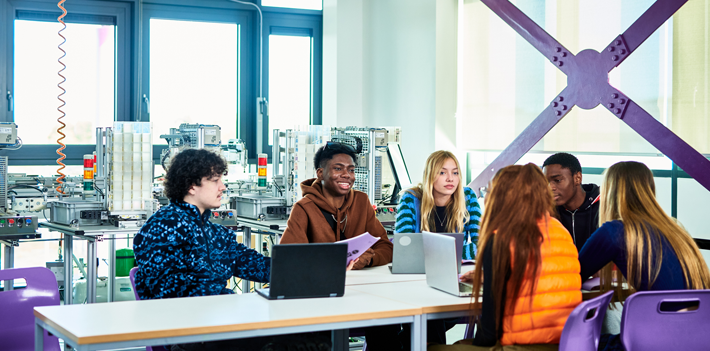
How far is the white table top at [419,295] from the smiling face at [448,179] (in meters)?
0.84

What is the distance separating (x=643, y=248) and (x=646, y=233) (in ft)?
0.18

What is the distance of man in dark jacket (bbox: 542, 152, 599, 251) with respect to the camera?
134 inches

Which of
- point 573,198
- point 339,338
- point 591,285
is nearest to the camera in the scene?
point 591,285

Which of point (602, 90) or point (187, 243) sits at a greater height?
point (602, 90)

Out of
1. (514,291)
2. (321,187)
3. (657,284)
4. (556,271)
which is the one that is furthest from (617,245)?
(321,187)

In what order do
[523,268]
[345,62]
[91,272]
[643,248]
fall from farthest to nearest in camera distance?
1. [345,62]
2. [91,272]
3. [643,248]
4. [523,268]

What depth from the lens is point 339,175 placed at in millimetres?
3369

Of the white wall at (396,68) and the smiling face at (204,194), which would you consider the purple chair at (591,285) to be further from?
the white wall at (396,68)

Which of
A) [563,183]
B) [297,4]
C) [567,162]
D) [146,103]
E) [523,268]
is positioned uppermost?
[297,4]

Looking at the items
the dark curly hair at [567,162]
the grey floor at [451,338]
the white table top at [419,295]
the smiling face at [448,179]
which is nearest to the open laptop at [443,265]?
the white table top at [419,295]

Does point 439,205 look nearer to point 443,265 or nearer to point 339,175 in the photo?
point 339,175

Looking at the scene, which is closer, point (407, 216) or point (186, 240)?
point (186, 240)

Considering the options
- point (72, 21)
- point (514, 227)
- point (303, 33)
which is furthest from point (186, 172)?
point (303, 33)

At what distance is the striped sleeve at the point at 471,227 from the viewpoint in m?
3.57
